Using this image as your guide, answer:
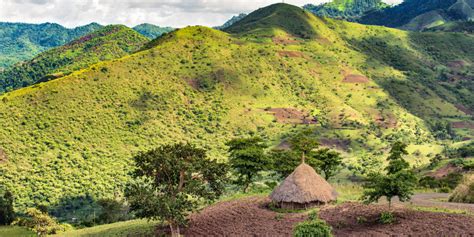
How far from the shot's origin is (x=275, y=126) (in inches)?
4811

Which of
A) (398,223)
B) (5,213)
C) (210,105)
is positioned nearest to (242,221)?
(398,223)

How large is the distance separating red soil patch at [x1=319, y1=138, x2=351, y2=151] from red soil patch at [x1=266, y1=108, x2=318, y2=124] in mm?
9002

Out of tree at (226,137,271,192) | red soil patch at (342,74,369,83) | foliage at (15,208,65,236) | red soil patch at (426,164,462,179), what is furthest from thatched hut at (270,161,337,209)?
red soil patch at (342,74,369,83)

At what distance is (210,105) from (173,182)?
90981mm

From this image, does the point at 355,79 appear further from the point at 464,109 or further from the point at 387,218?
the point at 387,218

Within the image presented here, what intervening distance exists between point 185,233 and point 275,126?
87.4 m

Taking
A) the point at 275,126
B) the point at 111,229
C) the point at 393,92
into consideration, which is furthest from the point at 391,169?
A: the point at 393,92

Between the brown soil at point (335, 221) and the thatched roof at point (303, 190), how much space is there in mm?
1667

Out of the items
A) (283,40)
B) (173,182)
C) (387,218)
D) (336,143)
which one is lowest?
(387,218)

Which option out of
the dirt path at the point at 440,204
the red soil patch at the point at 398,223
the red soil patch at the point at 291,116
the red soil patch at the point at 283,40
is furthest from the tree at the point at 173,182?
the red soil patch at the point at 283,40

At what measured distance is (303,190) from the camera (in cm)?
3956

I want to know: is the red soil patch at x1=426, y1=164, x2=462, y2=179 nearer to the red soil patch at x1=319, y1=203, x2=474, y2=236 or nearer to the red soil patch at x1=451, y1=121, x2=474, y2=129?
the red soil patch at x1=319, y1=203, x2=474, y2=236

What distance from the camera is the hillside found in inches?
3767

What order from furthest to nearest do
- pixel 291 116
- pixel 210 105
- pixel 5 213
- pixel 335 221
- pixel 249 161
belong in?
pixel 291 116, pixel 210 105, pixel 5 213, pixel 249 161, pixel 335 221
